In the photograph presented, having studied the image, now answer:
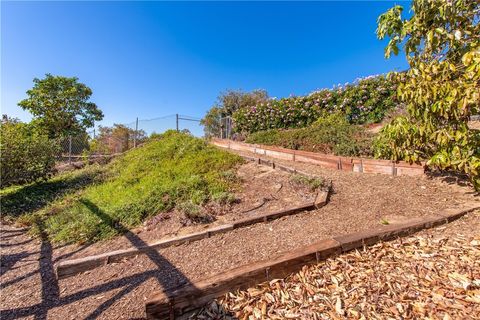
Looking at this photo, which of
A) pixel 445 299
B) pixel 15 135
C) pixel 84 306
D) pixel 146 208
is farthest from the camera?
pixel 15 135

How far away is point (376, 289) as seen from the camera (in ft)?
5.82

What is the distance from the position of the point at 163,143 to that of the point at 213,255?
7.25m

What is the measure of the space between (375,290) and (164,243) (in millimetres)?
2200

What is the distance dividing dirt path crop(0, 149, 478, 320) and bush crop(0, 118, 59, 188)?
3.12 m

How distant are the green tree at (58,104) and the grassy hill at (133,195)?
16.8 m

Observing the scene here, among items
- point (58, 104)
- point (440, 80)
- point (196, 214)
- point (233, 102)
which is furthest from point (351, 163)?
point (58, 104)

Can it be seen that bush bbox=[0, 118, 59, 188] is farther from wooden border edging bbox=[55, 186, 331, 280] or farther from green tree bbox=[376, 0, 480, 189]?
green tree bbox=[376, 0, 480, 189]

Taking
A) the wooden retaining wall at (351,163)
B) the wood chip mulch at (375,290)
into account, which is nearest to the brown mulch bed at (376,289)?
the wood chip mulch at (375,290)

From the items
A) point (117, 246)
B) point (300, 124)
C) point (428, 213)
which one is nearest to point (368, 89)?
point (300, 124)

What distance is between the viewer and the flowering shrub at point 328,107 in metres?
7.99

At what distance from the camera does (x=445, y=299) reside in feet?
5.33

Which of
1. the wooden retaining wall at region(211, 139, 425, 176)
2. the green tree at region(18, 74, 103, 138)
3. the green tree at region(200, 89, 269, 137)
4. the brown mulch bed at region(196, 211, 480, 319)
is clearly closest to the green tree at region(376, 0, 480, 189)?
the wooden retaining wall at region(211, 139, 425, 176)

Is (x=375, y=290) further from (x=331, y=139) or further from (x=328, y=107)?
(x=328, y=107)

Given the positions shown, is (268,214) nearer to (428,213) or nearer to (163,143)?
(428,213)
